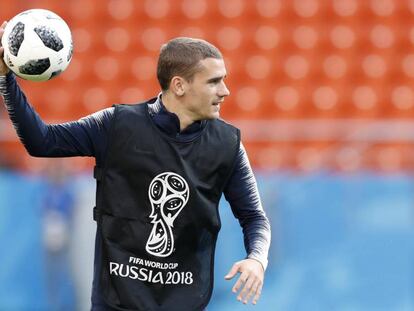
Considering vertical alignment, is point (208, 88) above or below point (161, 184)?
above

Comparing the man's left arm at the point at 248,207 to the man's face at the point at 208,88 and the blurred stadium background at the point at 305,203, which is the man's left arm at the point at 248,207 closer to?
the man's face at the point at 208,88

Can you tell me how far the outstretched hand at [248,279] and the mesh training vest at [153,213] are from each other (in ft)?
1.08

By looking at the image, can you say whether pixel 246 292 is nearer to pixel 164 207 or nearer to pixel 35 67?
pixel 164 207

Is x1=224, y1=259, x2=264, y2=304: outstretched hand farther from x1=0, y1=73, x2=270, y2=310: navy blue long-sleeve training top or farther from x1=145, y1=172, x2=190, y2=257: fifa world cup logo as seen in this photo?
x1=145, y1=172, x2=190, y2=257: fifa world cup logo

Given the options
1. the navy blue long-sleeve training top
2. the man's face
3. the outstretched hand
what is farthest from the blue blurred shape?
the outstretched hand

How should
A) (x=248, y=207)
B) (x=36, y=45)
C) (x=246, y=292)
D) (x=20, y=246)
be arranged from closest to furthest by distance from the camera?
1. (x=246, y=292)
2. (x=36, y=45)
3. (x=248, y=207)
4. (x=20, y=246)

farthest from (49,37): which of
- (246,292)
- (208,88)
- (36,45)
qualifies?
(246,292)

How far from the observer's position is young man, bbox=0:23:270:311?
16.0 ft

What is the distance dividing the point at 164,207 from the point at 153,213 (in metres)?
0.06

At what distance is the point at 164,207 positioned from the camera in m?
4.88

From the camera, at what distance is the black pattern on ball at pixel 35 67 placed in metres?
4.74

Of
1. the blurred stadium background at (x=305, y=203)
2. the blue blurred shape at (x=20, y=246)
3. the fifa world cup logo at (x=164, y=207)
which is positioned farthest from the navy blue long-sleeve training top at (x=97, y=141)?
the blue blurred shape at (x=20, y=246)

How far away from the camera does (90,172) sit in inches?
414

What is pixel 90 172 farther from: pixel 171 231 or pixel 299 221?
pixel 171 231
